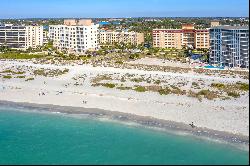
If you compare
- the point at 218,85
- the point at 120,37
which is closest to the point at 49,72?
the point at 218,85

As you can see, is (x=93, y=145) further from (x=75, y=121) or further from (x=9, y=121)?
(x=9, y=121)

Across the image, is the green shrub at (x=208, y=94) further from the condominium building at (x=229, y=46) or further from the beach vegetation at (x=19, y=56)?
the beach vegetation at (x=19, y=56)

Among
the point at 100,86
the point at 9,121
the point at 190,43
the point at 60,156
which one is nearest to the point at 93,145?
the point at 60,156

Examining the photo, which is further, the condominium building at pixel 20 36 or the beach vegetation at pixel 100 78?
the condominium building at pixel 20 36

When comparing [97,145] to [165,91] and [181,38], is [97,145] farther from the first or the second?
[181,38]


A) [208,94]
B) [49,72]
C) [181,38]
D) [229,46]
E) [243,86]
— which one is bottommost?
[208,94]

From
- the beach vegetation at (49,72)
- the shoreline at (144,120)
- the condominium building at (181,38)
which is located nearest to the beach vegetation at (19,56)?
the beach vegetation at (49,72)
